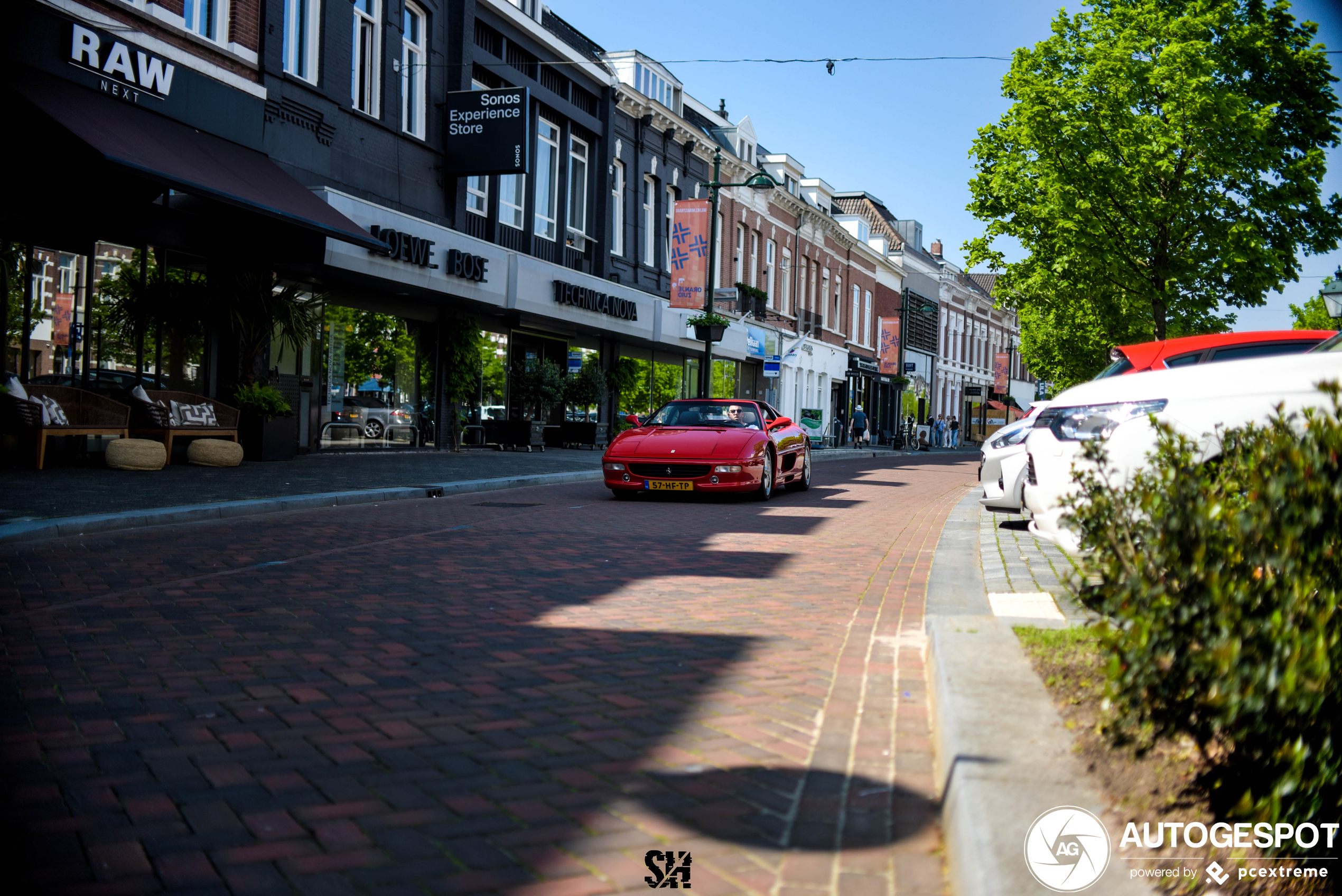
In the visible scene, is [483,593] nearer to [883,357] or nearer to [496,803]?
[496,803]

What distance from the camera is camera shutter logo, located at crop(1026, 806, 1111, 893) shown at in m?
2.23

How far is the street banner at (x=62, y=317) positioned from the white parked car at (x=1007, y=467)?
11.7 meters

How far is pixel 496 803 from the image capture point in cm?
306

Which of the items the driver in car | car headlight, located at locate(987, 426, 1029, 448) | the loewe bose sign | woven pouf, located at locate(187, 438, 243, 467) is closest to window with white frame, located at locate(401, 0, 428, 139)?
the loewe bose sign

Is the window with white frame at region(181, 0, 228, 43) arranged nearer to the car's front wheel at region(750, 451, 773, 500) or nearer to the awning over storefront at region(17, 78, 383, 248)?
the awning over storefront at region(17, 78, 383, 248)

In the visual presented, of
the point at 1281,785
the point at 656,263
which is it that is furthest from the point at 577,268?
the point at 1281,785

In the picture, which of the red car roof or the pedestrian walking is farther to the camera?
the pedestrian walking

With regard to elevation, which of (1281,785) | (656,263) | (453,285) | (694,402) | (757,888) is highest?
(656,263)

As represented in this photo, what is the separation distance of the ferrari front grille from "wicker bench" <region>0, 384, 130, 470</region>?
6.54 m

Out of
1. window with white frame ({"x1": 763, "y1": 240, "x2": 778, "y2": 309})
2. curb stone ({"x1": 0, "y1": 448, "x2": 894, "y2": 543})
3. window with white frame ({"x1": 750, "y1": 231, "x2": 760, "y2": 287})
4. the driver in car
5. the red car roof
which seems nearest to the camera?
curb stone ({"x1": 0, "y1": 448, "x2": 894, "y2": 543})

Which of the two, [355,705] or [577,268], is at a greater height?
[577,268]

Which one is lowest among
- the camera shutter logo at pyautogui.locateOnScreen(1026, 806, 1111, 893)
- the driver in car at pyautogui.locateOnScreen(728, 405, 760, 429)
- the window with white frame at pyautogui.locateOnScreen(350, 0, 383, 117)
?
the camera shutter logo at pyautogui.locateOnScreen(1026, 806, 1111, 893)

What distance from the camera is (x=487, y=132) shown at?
68.3 feet

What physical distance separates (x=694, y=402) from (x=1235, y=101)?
12.9 metres
